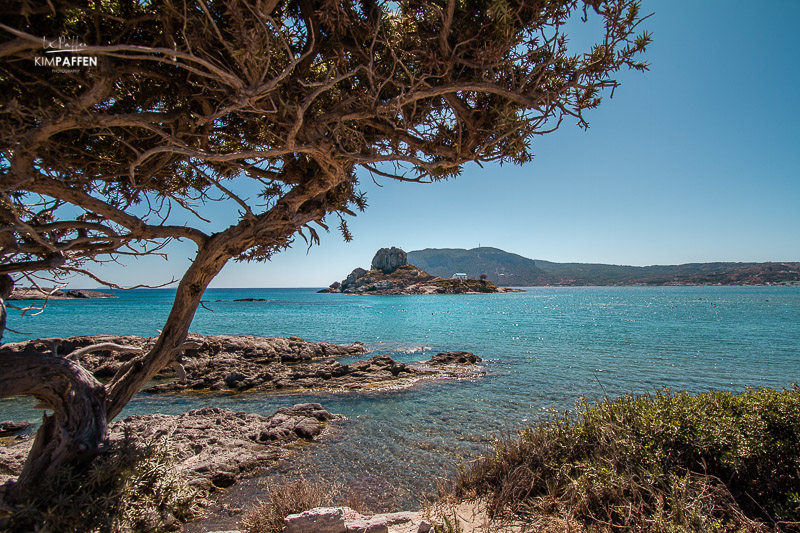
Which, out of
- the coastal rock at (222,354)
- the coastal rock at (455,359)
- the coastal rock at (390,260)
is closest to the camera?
the coastal rock at (222,354)

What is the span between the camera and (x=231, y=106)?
118 inches

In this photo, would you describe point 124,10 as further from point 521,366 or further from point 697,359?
point 697,359

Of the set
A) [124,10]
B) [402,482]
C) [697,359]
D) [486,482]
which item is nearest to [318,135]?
[124,10]

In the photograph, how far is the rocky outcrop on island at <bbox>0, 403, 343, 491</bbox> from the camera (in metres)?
7.88

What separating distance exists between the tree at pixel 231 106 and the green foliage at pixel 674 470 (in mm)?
3779

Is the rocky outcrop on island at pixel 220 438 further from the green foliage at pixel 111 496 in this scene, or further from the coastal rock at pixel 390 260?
the coastal rock at pixel 390 260

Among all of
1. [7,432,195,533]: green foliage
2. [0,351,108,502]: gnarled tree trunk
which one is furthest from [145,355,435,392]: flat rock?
[0,351,108,502]: gnarled tree trunk

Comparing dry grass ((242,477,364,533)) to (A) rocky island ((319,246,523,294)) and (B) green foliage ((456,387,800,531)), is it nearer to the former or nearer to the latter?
(B) green foliage ((456,387,800,531))

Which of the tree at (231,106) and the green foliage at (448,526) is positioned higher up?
the tree at (231,106)

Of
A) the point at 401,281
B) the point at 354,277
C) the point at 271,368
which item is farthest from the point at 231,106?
the point at 354,277

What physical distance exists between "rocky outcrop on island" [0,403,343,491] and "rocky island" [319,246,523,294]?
418 ft

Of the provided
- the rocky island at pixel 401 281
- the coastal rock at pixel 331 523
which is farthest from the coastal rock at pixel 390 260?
the coastal rock at pixel 331 523

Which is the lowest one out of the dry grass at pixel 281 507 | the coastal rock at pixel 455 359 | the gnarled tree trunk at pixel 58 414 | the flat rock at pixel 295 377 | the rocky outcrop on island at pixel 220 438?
the coastal rock at pixel 455 359

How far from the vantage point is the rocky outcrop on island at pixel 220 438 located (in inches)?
310
